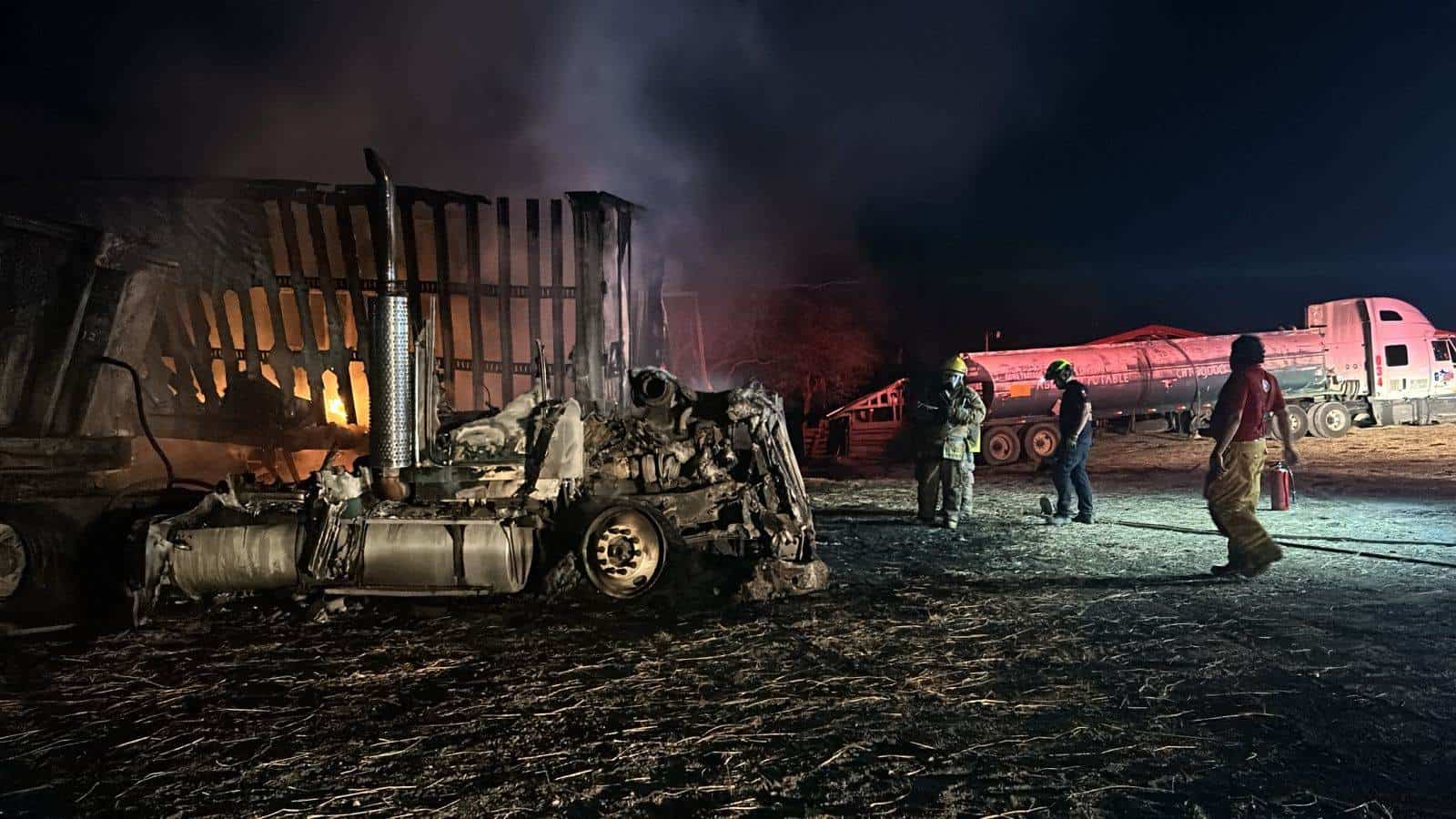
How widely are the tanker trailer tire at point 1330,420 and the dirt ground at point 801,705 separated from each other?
15114 millimetres

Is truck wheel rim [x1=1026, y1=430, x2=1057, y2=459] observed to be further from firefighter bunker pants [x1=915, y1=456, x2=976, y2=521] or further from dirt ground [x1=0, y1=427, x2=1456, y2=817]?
dirt ground [x1=0, y1=427, x2=1456, y2=817]

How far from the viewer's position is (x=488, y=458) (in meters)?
6.16

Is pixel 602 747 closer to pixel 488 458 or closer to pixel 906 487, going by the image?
pixel 488 458

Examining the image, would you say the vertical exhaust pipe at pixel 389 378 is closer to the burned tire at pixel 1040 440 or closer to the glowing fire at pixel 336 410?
the glowing fire at pixel 336 410

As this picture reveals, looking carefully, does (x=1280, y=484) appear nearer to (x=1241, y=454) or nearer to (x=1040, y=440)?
(x=1241, y=454)

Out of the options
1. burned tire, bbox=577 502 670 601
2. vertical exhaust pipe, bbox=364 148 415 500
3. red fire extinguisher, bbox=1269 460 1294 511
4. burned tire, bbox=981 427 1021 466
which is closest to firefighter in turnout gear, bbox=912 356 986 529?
red fire extinguisher, bbox=1269 460 1294 511

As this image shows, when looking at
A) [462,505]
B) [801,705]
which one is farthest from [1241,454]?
[462,505]

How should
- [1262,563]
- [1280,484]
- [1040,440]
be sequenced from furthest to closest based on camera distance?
[1040,440], [1280,484], [1262,563]

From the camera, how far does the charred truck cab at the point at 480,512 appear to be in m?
5.60

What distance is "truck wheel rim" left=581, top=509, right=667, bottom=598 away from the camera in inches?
232

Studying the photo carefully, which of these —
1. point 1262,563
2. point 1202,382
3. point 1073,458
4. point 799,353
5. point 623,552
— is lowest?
point 1262,563

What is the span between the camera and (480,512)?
19.2ft

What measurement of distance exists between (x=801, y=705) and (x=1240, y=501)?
421 cm

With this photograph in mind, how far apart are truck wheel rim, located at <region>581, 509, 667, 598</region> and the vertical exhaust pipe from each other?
1264 mm
